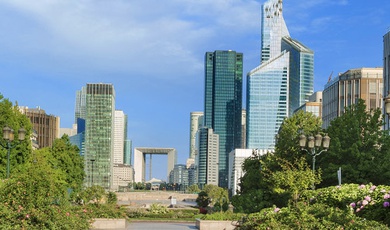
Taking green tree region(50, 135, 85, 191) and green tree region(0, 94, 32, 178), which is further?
green tree region(50, 135, 85, 191)

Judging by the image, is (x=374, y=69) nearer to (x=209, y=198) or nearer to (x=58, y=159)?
(x=209, y=198)

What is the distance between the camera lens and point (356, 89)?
391ft

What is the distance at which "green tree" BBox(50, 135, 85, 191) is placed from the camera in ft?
261

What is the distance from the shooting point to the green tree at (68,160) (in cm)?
7956

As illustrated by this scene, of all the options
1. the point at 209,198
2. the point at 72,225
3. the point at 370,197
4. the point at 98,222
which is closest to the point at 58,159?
the point at 209,198

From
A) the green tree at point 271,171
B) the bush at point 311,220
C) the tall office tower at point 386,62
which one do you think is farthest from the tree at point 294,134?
the tall office tower at point 386,62

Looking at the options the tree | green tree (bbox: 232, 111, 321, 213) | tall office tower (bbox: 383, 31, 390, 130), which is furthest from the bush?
tall office tower (bbox: 383, 31, 390, 130)

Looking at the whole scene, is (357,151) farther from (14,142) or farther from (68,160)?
(68,160)

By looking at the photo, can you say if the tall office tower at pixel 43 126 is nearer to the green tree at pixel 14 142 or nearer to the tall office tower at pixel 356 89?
the tall office tower at pixel 356 89

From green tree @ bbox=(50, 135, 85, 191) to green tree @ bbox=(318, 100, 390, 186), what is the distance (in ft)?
132

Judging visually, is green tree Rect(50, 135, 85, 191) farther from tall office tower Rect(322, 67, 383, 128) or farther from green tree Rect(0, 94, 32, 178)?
tall office tower Rect(322, 67, 383, 128)

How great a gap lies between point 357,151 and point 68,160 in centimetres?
4477

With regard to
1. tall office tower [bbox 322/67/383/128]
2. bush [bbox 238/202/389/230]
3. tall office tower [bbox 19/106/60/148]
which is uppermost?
tall office tower [bbox 322/67/383/128]

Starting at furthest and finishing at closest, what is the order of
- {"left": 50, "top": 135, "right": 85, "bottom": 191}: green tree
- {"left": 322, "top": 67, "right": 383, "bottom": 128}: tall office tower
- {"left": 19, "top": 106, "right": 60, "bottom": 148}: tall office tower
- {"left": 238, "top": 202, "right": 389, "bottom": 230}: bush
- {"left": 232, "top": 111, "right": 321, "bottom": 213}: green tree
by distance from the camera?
{"left": 19, "top": 106, "right": 60, "bottom": 148}: tall office tower < {"left": 322, "top": 67, "right": 383, "bottom": 128}: tall office tower < {"left": 50, "top": 135, "right": 85, "bottom": 191}: green tree < {"left": 232, "top": 111, "right": 321, "bottom": 213}: green tree < {"left": 238, "top": 202, "right": 389, "bottom": 230}: bush
